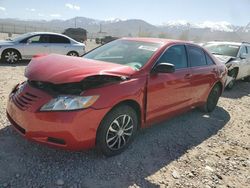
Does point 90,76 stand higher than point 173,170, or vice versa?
point 90,76

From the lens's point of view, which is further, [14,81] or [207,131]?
[14,81]

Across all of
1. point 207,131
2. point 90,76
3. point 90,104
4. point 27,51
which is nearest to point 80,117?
point 90,104

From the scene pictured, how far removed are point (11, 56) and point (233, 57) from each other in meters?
8.16

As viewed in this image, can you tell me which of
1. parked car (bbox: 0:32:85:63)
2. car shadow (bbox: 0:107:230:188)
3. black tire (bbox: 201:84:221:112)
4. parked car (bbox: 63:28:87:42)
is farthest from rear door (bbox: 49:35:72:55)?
parked car (bbox: 63:28:87:42)

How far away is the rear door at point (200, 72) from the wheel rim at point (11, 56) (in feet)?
25.4

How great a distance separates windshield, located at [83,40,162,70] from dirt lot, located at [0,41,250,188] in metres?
1.28

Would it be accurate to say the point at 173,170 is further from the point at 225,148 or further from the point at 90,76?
the point at 90,76

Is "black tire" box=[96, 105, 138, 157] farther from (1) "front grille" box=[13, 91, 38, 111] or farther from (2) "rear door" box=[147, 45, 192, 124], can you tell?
(1) "front grille" box=[13, 91, 38, 111]

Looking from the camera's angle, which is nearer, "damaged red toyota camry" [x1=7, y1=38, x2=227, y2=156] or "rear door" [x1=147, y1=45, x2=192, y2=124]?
"damaged red toyota camry" [x1=7, y1=38, x2=227, y2=156]

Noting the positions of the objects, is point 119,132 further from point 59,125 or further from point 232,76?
point 232,76

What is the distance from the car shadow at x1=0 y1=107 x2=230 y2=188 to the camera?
10.9ft

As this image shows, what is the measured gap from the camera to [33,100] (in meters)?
3.38

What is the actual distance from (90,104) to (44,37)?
29.6 ft

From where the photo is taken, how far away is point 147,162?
391cm
